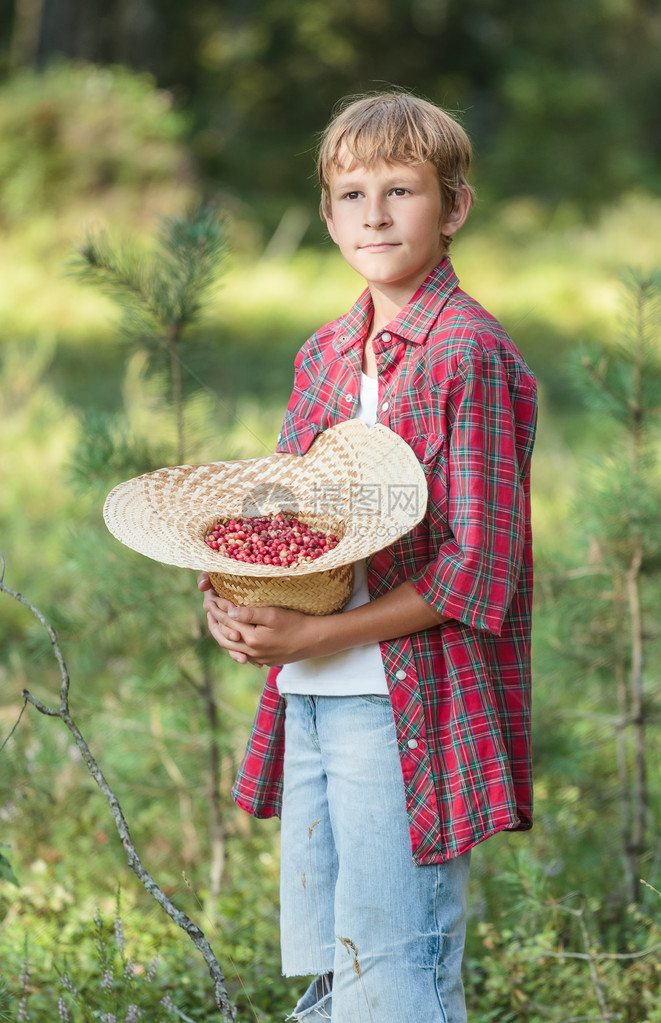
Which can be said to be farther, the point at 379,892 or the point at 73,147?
the point at 73,147

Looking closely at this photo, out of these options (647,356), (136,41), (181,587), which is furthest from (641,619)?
(136,41)

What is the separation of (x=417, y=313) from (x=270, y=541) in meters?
0.39

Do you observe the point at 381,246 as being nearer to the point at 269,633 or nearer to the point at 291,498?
the point at 291,498

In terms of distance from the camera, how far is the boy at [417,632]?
1.44 metres

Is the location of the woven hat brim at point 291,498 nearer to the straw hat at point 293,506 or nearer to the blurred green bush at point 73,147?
the straw hat at point 293,506

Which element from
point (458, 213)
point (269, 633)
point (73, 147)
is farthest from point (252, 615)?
point (73, 147)

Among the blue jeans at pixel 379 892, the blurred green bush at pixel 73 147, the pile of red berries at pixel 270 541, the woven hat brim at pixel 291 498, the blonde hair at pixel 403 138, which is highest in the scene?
the blurred green bush at pixel 73 147

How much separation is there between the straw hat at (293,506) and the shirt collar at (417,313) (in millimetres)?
146

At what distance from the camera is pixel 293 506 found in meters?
1.58

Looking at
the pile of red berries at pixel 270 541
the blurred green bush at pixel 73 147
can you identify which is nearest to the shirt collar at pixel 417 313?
the pile of red berries at pixel 270 541

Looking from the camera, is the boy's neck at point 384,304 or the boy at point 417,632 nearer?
the boy at point 417,632

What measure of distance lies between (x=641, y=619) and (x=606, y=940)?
703 millimetres

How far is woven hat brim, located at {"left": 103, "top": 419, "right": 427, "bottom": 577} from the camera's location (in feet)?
4.42

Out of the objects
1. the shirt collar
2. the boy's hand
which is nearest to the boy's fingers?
the boy's hand
